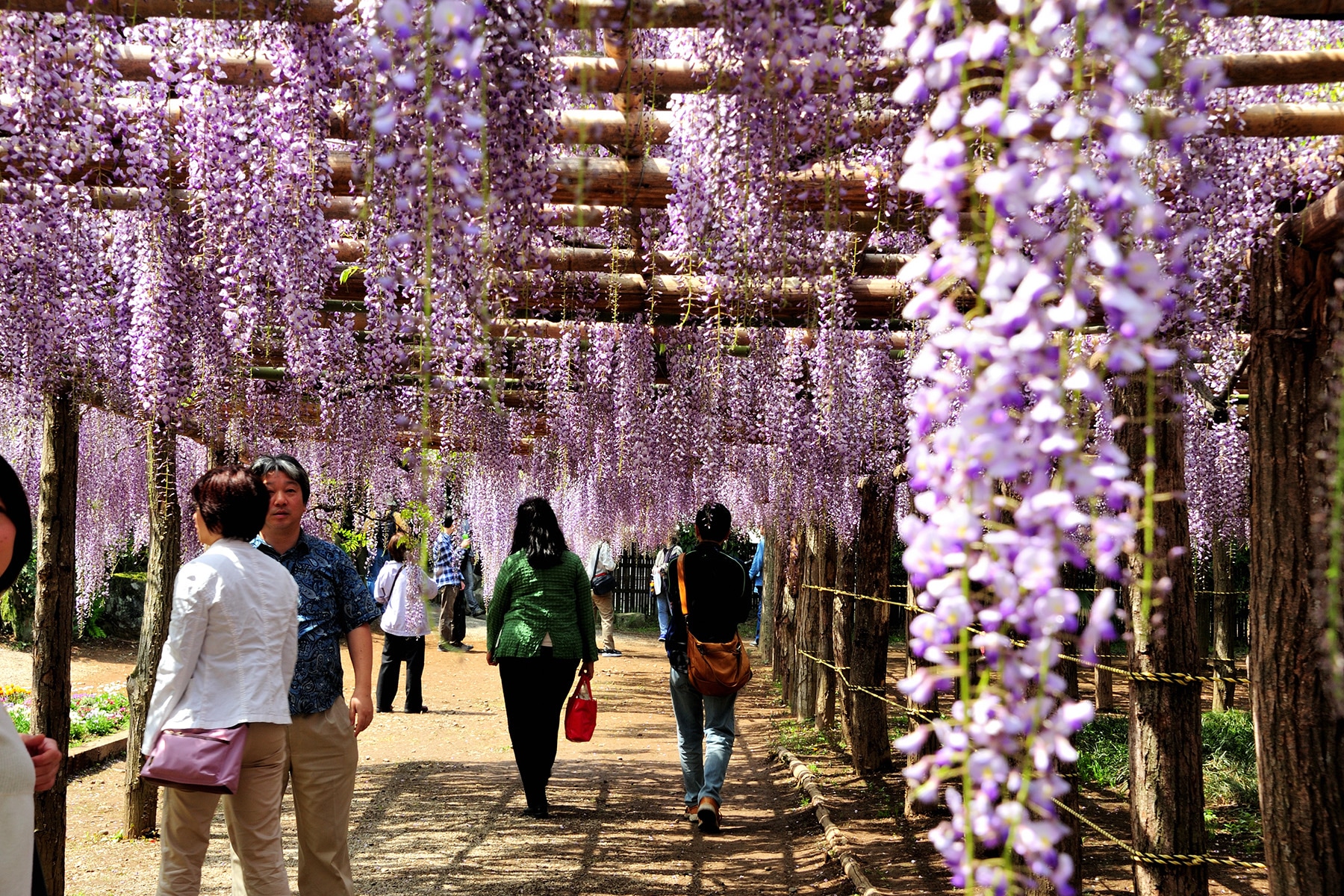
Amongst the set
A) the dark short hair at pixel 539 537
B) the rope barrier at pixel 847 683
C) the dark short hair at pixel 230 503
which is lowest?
the rope barrier at pixel 847 683

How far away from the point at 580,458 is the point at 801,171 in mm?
5689

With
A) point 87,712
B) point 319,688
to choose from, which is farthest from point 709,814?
point 87,712

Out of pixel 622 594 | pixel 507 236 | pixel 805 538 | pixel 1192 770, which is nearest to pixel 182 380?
pixel 507 236

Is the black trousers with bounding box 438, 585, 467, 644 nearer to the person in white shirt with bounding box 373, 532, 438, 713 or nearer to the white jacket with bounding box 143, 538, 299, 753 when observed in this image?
the person in white shirt with bounding box 373, 532, 438, 713

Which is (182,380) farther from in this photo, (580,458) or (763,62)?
(580,458)

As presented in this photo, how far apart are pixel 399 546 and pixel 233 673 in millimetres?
6087

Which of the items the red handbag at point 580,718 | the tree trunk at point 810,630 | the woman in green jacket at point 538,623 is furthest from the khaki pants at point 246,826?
the tree trunk at point 810,630

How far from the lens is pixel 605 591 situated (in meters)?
14.0

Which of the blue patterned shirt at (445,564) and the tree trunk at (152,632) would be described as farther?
the blue patterned shirt at (445,564)

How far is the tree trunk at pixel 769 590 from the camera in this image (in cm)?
1305

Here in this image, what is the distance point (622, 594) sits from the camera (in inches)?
883

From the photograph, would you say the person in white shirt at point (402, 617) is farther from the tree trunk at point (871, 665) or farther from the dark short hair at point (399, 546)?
the tree trunk at point (871, 665)

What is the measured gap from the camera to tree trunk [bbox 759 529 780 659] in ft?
42.8

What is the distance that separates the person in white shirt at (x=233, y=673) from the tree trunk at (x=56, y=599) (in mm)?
1186
